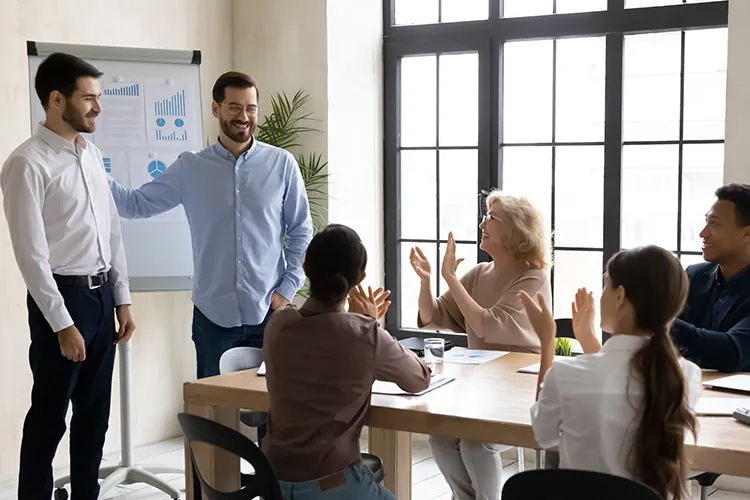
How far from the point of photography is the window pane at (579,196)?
182 inches

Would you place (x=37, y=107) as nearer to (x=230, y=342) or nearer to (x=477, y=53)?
(x=230, y=342)

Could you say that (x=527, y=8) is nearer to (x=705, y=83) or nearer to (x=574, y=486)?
(x=705, y=83)

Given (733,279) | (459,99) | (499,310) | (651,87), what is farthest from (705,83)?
(499,310)

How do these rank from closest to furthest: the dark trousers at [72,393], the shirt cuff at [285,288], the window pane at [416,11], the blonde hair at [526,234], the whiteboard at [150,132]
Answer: the dark trousers at [72,393] → the blonde hair at [526,234] → the shirt cuff at [285,288] → the whiteboard at [150,132] → the window pane at [416,11]

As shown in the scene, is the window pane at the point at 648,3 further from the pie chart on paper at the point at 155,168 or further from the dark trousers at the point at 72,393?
the dark trousers at the point at 72,393

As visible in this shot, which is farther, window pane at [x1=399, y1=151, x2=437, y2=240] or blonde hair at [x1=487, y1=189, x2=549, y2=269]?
window pane at [x1=399, y1=151, x2=437, y2=240]

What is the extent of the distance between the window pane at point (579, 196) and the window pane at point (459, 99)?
0.51 m

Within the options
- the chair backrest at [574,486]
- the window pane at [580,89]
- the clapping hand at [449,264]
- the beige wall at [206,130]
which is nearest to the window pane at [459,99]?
the window pane at [580,89]

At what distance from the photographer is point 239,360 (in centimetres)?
318

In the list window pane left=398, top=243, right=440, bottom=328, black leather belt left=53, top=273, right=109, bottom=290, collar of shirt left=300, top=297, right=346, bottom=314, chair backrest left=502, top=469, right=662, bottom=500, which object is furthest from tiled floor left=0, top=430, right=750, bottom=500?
chair backrest left=502, top=469, right=662, bottom=500

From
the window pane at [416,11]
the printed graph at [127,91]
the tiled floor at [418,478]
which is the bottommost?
the tiled floor at [418,478]

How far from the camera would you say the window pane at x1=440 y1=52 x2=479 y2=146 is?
16.2 ft

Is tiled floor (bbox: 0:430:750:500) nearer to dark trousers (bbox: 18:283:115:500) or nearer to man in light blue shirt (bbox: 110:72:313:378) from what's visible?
dark trousers (bbox: 18:283:115:500)

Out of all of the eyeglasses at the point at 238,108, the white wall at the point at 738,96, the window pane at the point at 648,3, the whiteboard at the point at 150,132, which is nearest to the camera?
the eyeglasses at the point at 238,108
